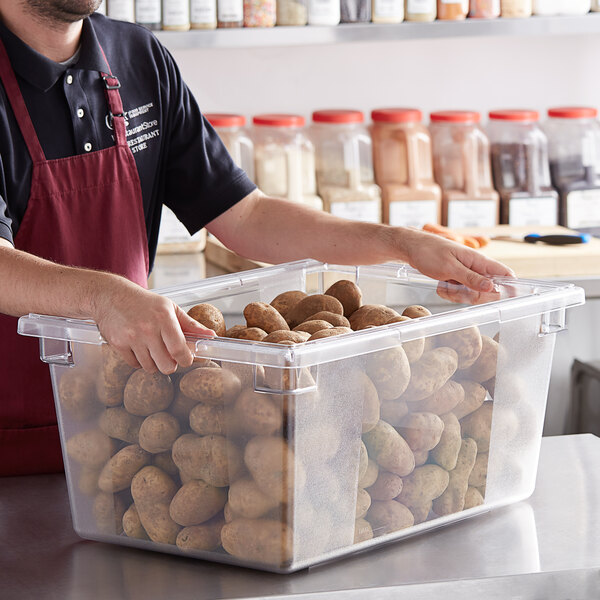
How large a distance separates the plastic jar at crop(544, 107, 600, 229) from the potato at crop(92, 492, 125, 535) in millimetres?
1870

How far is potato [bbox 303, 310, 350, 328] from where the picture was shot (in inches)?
39.6

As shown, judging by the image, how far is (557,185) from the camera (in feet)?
8.64

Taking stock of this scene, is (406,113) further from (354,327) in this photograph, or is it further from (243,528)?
(243,528)

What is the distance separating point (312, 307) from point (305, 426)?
227mm

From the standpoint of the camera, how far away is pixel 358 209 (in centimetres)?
245

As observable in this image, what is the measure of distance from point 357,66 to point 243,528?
80.9 inches

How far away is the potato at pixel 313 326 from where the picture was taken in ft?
3.16

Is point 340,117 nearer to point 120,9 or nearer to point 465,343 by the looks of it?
point 120,9

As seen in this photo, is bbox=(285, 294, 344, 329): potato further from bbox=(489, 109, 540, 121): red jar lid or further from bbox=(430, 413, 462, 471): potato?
bbox=(489, 109, 540, 121): red jar lid

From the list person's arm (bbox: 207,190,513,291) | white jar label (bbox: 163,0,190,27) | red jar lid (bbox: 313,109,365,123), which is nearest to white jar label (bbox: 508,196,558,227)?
red jar lid (bbox: 313,109,365,123)

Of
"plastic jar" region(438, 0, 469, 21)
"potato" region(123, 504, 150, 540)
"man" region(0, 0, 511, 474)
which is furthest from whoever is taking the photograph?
"plastic jar" region(438, 0, 469, 21)

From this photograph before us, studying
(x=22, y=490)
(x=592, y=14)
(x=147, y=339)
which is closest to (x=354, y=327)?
(x=147, y=339)

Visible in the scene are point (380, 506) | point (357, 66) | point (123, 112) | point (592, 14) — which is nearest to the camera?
point (380, 506)

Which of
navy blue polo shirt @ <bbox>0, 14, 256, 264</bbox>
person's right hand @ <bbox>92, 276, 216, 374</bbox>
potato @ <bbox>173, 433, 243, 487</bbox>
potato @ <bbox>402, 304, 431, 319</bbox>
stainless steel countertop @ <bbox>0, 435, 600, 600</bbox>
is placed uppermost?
navy blue polo shirt @ <bbox>0, 14, 256, 264</bbox>
